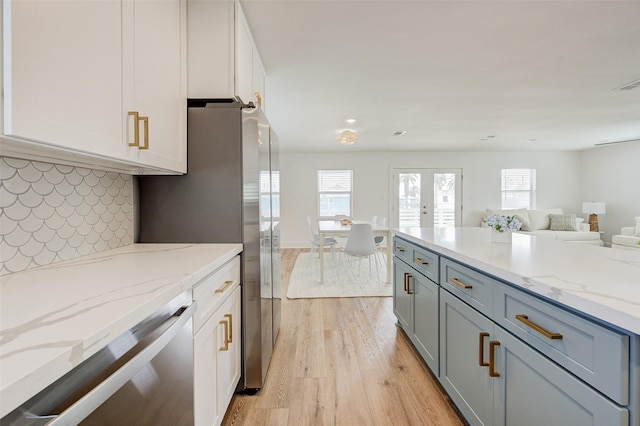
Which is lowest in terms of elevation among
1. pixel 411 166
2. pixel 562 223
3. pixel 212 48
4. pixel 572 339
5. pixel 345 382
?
pixel 345 382

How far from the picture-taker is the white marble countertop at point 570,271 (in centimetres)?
76

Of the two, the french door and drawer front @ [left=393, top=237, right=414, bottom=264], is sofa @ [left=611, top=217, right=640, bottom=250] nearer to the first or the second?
the french door

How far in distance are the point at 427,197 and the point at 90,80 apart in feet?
24.1

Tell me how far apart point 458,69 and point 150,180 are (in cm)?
272

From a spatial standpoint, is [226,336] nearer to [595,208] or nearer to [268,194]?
[268,194]

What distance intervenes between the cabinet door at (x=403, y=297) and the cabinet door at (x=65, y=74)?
1.99 meters

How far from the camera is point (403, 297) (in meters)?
2.43

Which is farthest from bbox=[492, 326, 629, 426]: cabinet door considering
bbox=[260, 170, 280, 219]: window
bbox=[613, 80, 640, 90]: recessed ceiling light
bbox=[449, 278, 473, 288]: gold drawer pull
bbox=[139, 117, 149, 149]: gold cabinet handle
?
bbox=[613, 80, 640, 90]: recessed ceiling light

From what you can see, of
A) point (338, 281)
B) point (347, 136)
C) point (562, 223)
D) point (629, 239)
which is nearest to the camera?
point (338, 281)

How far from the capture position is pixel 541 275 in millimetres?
1021

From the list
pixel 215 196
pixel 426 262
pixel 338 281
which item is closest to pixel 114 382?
pixel 215 196

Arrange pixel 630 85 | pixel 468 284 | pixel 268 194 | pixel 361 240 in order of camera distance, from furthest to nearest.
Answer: pixel 361 240 < pixel 630 85 < pixel 268 194 < pixel 468 284

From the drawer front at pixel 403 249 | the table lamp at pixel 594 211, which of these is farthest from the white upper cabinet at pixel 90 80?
the table lamp at pixel 594 211

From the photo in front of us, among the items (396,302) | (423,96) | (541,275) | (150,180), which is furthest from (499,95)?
(150,180)
